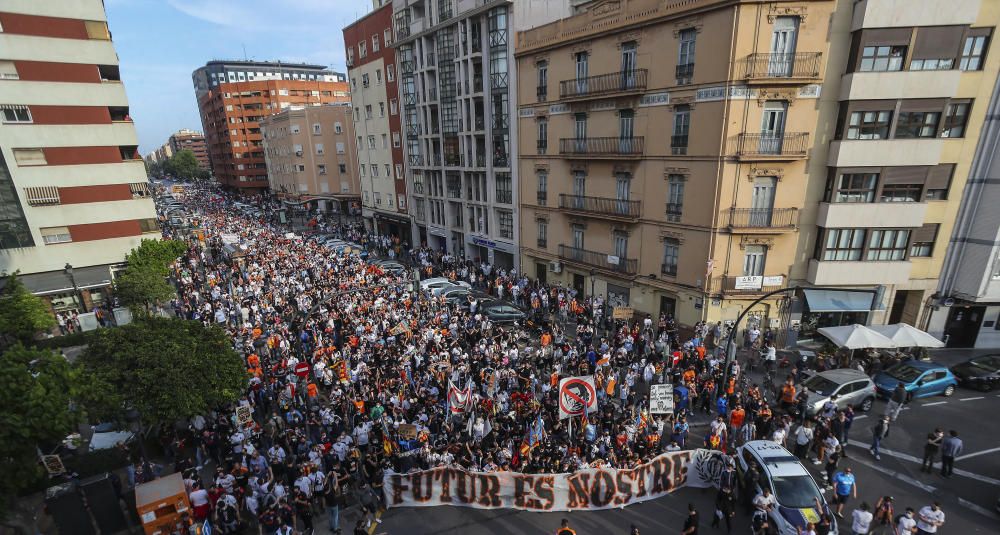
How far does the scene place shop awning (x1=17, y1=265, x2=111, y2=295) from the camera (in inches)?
1217

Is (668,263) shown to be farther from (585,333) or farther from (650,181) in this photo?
(585,333)

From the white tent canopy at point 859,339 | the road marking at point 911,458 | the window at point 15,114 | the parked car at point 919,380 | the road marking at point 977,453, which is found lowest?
the road marking at point 977,453

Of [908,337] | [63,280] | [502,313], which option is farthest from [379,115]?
[908,337]

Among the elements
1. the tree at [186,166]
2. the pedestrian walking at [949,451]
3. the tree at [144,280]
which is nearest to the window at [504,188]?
the tree at [144,280]

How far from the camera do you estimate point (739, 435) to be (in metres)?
17.2

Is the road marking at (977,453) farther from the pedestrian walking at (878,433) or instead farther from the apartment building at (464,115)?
the apartment building at (464,115)

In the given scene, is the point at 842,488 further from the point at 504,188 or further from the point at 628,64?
the point at 504,188

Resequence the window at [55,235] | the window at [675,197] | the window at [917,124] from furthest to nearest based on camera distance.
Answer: the window at [55,235]
the window at [675,197]
the window at [917,124]

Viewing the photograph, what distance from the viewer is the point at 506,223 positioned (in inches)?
1533

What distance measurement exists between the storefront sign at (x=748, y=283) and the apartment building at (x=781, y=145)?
0.11 meters

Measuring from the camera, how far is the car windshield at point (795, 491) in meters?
12.8

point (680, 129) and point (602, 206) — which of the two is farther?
point (602, 206)

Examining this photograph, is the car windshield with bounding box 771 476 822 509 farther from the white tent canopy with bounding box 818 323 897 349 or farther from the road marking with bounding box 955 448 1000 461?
the white tent canopy with bounding box 818 323 897 349

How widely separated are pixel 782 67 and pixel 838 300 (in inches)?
504
